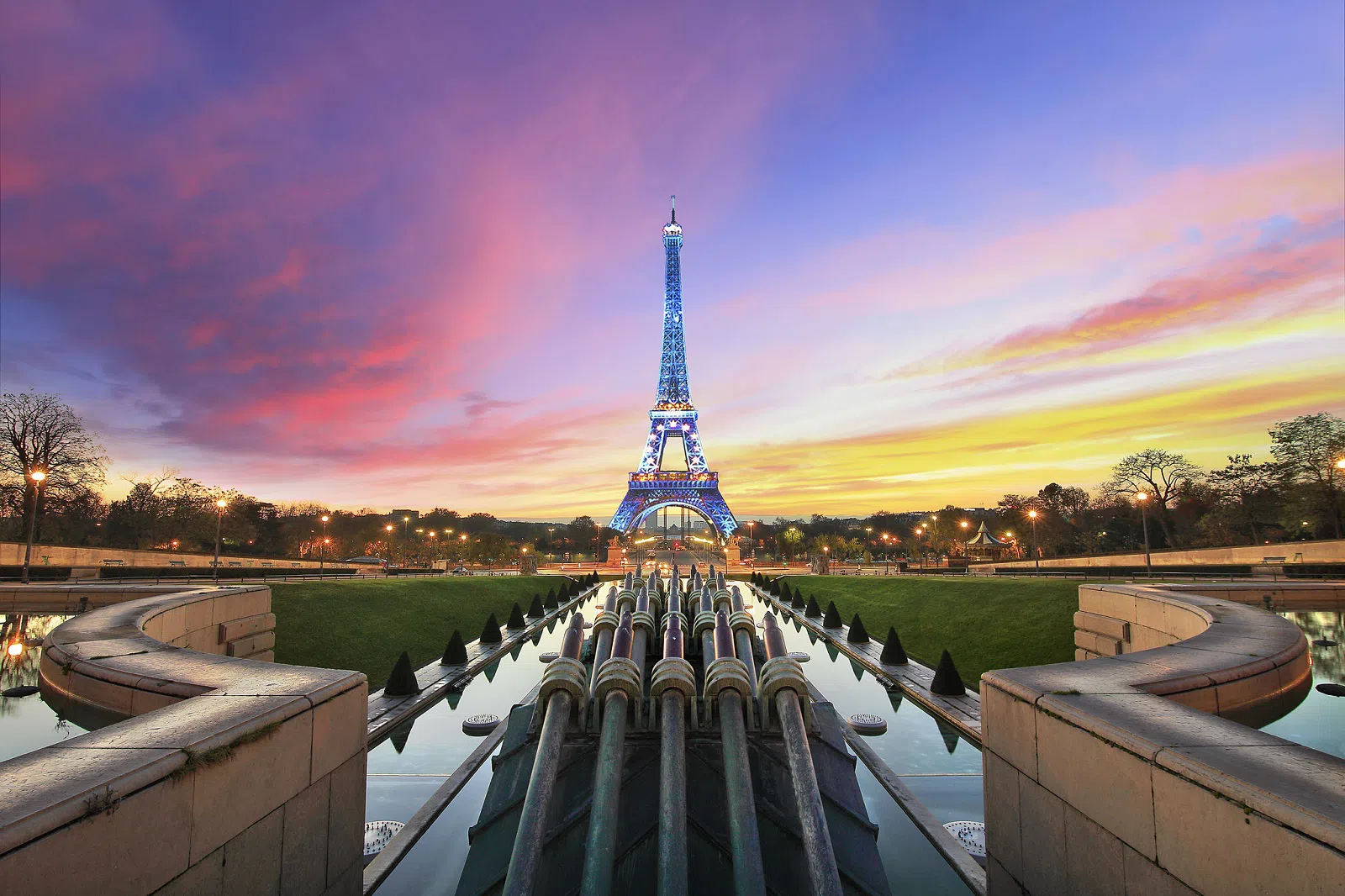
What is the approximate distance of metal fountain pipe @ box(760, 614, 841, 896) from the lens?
188 inches

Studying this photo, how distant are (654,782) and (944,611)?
22222 millimetres

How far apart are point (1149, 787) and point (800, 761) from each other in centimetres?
290

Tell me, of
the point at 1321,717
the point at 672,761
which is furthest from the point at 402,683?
the point at 1321,717

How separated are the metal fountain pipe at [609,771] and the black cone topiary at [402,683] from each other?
7909mm

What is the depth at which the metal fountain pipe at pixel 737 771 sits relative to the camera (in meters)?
4.72

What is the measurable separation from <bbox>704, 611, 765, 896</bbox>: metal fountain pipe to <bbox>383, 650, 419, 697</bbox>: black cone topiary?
896cm

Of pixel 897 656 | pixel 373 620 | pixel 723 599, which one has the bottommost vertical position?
pixel 897 656

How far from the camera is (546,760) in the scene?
5977mm

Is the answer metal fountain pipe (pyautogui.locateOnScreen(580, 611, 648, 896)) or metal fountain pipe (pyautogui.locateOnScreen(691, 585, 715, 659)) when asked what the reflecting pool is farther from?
metal fountain pipe (pyautogui.locateOnScreen(580, 611, 648, 896))

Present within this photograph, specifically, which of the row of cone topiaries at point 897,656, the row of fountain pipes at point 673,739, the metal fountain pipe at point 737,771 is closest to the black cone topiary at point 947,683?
the row of cone topiaries at point 897,656

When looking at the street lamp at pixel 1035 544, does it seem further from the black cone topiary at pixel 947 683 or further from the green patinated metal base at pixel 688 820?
the green patinated metal base at pixel 688 820

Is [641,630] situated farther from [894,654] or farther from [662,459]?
[662,459]

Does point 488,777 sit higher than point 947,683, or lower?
higher

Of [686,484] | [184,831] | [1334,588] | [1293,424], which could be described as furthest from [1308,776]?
[686,484]
